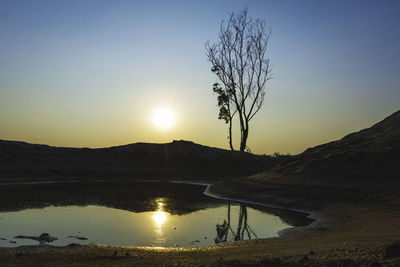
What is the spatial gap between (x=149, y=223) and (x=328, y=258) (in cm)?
1182

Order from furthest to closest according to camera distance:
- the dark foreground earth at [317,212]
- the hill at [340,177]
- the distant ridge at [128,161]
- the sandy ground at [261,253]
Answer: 1. the distant ridge at [128,161]
2. the hill at [340,177]
3. the dark foreground earth at [317,212]
4. the sandy ground at [261,253]

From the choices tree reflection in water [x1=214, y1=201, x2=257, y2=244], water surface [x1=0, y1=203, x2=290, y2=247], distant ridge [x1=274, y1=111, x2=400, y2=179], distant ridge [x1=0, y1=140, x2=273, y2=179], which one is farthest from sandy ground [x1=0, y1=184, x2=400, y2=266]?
distant ridge [x1=0, y1=140, x2=273, y2=179]

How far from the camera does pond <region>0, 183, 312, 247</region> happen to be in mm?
15789

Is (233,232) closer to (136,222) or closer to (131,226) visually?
(131,226)

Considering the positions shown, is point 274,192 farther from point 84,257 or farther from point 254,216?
point 84,257

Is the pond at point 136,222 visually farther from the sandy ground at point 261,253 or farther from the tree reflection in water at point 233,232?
the sandy ground at point 261,253

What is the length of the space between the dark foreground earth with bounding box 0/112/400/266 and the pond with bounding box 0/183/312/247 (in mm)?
1876

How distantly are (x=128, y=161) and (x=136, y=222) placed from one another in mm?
44488

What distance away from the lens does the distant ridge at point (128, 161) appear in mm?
53062

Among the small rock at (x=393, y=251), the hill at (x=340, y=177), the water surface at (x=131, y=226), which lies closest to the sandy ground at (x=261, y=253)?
the small rock at (x=393, y=251)

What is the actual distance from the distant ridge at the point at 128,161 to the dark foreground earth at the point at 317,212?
2.43 feet

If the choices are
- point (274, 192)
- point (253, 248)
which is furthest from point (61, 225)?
point (274, 192)

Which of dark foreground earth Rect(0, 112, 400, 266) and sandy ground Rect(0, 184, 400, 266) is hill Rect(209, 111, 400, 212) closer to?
dark foreground earth Rect(0, 112, 400, 266)

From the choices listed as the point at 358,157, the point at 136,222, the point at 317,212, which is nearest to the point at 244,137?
the point at 358,157
